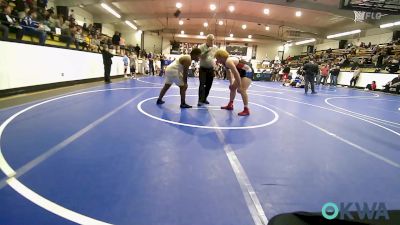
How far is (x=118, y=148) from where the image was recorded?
323 cm

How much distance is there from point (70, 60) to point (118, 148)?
26.3ft

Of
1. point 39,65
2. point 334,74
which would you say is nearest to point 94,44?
point 39,65

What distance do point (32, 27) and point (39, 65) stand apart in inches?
82.5

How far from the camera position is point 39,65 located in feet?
25.7

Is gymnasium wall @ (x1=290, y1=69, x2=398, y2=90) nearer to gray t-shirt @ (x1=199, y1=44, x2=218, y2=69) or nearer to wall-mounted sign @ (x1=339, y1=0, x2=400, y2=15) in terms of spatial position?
wall-mounted sign @ (x1=339, y1=0, x2=400, y2=15)

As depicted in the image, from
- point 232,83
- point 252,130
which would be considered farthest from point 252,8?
point 252,130

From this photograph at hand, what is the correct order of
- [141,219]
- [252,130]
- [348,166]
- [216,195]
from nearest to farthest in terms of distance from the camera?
1. [141,219]
2. [216,195]
3. [348,166]
4. [252,130]

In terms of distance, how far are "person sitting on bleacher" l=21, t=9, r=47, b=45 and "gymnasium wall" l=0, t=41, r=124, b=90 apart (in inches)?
22.4

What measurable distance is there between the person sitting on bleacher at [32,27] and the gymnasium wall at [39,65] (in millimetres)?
569

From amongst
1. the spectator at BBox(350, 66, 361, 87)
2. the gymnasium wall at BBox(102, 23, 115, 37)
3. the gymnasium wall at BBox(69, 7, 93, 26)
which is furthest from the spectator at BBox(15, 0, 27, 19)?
the spectator at BBox(350, 66, 361, 87)

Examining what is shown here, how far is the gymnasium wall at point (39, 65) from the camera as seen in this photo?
6461 millimetres

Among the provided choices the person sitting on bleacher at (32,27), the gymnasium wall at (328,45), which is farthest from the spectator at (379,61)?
the person sitting on bleacher at (32,27)

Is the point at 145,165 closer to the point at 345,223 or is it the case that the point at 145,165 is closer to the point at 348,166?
the point at 345,223

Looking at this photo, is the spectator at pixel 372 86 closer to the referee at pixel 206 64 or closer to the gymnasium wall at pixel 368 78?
the gymnasium wall at pixel 368 78
